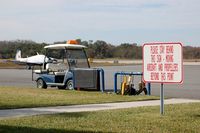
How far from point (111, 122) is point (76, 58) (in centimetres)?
1449

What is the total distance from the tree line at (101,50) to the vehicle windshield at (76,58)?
8137 centimetres

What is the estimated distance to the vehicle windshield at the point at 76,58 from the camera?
1011 inches

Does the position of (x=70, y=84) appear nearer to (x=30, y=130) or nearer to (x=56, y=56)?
(x=56, y=56)

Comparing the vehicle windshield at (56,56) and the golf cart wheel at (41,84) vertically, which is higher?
the vehicle windshield at (56,56)

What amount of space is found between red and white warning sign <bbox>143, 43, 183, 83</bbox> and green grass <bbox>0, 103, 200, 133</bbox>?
0.97 m

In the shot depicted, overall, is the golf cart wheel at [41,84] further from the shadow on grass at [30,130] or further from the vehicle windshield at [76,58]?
the shadow on grass at [30,130]

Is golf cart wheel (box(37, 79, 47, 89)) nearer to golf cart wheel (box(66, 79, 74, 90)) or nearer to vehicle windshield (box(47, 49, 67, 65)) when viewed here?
vehicle windshield (box(47, 49, 67, 65))

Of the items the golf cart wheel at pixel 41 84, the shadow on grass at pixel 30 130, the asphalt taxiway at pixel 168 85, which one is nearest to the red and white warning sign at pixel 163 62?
the shadow on grass at pixel 30 130

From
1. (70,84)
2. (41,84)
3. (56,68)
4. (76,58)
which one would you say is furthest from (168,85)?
(41,84)

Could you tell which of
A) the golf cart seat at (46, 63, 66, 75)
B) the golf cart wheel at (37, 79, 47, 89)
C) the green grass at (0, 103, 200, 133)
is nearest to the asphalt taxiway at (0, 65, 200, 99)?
the golf cart seat at (46, 63, 66, 75)

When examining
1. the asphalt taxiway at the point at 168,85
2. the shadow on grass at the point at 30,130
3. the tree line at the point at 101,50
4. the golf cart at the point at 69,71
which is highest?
the tree line at the point at 101,50

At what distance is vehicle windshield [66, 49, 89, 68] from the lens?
2568cm

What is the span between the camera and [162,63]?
1332 cm

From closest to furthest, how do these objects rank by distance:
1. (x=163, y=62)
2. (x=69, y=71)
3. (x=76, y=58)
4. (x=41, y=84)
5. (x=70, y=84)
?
(x=163, y=62), (x=70, y=84), (x=69, y=71), (x=76, y=58), (x=41, y=84)
